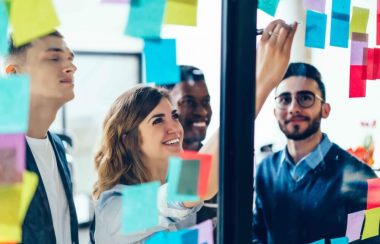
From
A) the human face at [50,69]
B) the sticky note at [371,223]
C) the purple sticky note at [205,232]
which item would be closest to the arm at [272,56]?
the purple sticky note at [205,232]

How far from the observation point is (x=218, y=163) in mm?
1316

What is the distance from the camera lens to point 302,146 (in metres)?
1.59

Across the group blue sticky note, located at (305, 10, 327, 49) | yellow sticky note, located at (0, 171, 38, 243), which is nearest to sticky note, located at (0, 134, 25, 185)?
yellow sticky note, located at (0, 171, 38, 243)

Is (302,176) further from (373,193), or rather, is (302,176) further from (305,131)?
(373,193)

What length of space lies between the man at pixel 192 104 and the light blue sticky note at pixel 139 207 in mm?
159

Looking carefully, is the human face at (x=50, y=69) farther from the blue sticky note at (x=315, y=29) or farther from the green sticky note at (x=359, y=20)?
the green sticky note at (x=359, y=20)

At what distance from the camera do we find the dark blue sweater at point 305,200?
1.55 metres

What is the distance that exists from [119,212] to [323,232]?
80 cm

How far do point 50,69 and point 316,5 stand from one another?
0.88 meters

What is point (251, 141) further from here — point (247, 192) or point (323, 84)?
point (323, 84)

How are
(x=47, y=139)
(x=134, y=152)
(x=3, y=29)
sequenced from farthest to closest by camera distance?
1. (x=134, y=152)
2. (x=47, y=139)
3. (x=3, y=29)

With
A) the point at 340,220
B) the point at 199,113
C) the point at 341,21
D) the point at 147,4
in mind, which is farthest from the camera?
the point at 340,220

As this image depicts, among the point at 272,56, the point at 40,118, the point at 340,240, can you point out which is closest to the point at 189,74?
the point at 272,56

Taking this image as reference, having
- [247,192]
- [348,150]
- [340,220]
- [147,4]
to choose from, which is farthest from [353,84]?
[147,4]
